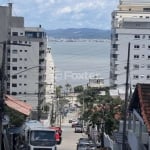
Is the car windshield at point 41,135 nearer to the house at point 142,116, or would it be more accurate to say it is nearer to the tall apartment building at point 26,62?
the house at point 142,116

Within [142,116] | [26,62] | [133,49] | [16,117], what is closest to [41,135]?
[142,116]

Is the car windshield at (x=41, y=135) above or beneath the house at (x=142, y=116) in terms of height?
beneath

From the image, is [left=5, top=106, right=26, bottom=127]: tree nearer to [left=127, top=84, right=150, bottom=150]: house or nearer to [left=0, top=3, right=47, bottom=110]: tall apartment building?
[left=127, top=84, right=150, bottom=150]: house

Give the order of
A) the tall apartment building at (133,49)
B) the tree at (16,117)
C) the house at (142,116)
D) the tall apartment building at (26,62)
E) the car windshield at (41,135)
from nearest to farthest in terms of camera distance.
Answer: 1. the house at (142,116)
2. the car windshield at (41,135)
3. the tree at (16,117)
4. the tall apartment building at (26,62)
5. the tall apartment building at (133,49)

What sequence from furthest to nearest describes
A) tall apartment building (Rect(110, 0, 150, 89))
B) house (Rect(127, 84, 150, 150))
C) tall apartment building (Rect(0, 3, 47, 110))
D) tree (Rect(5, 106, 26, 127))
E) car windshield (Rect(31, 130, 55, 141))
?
tall apartment building (Rect(110, 0, 150, 89)), tall apartment building (Rect(0, 3, 47, 110)), tree (Rect(5, 106, 26, 127)), car windshield (Rect(31, 130, 55, 141)), house (Rect(127, 84, 150, 150))

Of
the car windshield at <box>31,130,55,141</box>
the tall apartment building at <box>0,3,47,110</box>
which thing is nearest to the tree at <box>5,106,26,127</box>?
the car windshield at <box>31,130,55,141</box>

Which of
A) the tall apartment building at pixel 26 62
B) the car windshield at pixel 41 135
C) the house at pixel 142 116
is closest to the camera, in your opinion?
the house at pixel 142 116

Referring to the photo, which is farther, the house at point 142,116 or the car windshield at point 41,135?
the car windshield at point 41,135

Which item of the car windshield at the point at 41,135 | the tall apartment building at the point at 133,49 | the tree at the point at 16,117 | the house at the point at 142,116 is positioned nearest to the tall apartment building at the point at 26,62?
the tall apartment building at the point at 133,49

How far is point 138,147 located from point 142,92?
218 centimetres

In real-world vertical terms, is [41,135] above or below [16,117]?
above

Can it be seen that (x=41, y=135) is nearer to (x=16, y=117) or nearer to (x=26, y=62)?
(x=16, y=117)

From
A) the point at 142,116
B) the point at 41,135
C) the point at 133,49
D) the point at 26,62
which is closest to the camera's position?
the point at 142,116

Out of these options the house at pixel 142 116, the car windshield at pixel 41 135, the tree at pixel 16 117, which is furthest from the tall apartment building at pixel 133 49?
the house at pixel 142 116
